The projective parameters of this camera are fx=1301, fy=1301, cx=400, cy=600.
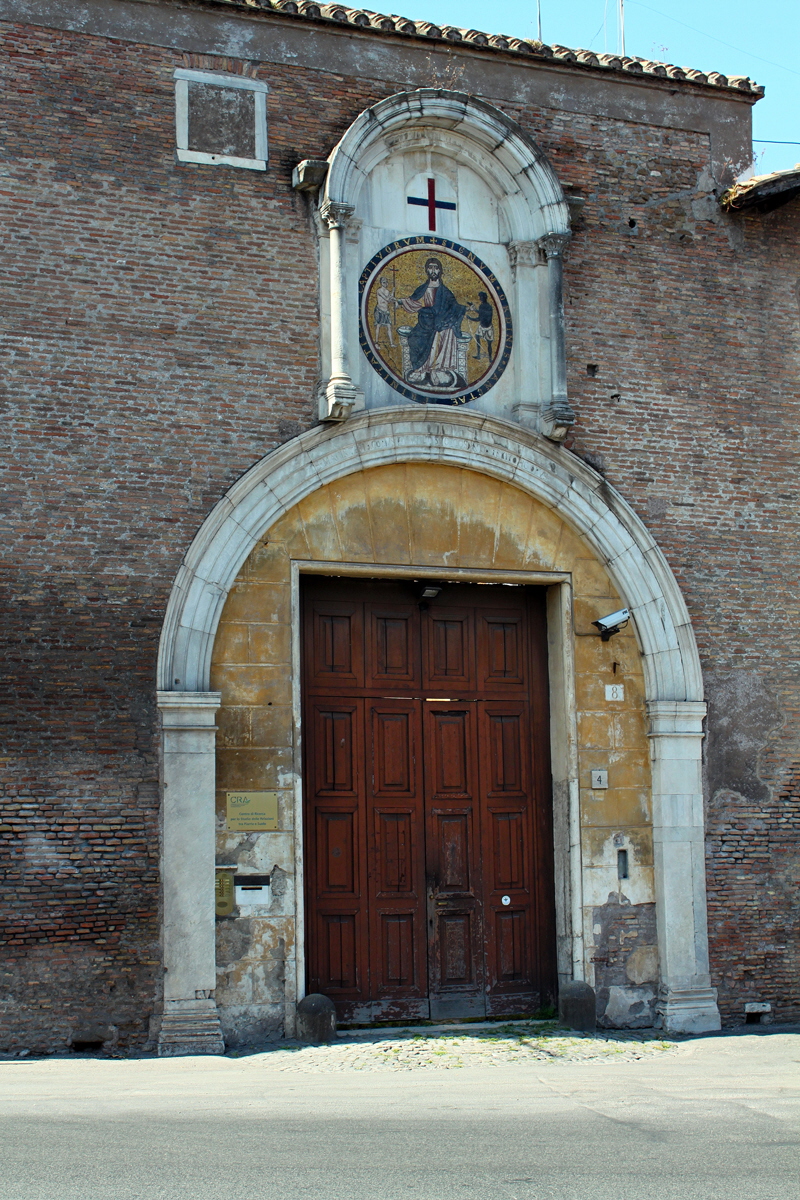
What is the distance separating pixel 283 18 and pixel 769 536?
616 centimetres

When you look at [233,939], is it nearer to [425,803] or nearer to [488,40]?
[425,803]

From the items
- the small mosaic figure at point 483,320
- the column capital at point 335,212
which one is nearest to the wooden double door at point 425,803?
the small mosaic figure at point 483,320

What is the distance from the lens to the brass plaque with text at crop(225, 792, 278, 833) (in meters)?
9.95

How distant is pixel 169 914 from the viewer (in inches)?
376

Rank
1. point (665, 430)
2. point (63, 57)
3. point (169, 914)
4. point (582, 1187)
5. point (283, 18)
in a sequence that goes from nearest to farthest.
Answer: point (582, 1187), point (169, 914), point (63, 57), point (283, 18), point (665, 430)

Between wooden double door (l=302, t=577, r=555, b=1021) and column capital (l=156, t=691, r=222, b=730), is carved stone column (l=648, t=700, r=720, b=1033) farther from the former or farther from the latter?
column capital (l=156, t=691, r=222, b=730)

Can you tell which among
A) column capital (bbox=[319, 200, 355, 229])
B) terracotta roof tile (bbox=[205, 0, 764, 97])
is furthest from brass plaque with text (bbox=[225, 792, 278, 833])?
terracotta roof tile (bbox=[205, 0, 764, 97])

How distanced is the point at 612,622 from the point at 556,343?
2448mm

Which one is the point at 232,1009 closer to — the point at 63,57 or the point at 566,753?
the point at 566,753

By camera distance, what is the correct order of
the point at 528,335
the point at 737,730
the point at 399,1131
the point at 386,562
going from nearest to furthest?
the point at 399,1131 < the point at 386,562 < the point at 528,335 < the point at 737,730

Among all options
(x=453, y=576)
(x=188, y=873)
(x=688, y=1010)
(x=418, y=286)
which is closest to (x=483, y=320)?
(x=418, y=286)

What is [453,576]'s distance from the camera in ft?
35.8

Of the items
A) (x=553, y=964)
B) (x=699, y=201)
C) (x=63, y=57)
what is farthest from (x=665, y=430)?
(x=63, y=57)

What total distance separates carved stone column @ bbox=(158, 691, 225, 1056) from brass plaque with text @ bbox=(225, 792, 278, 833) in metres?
0.24
